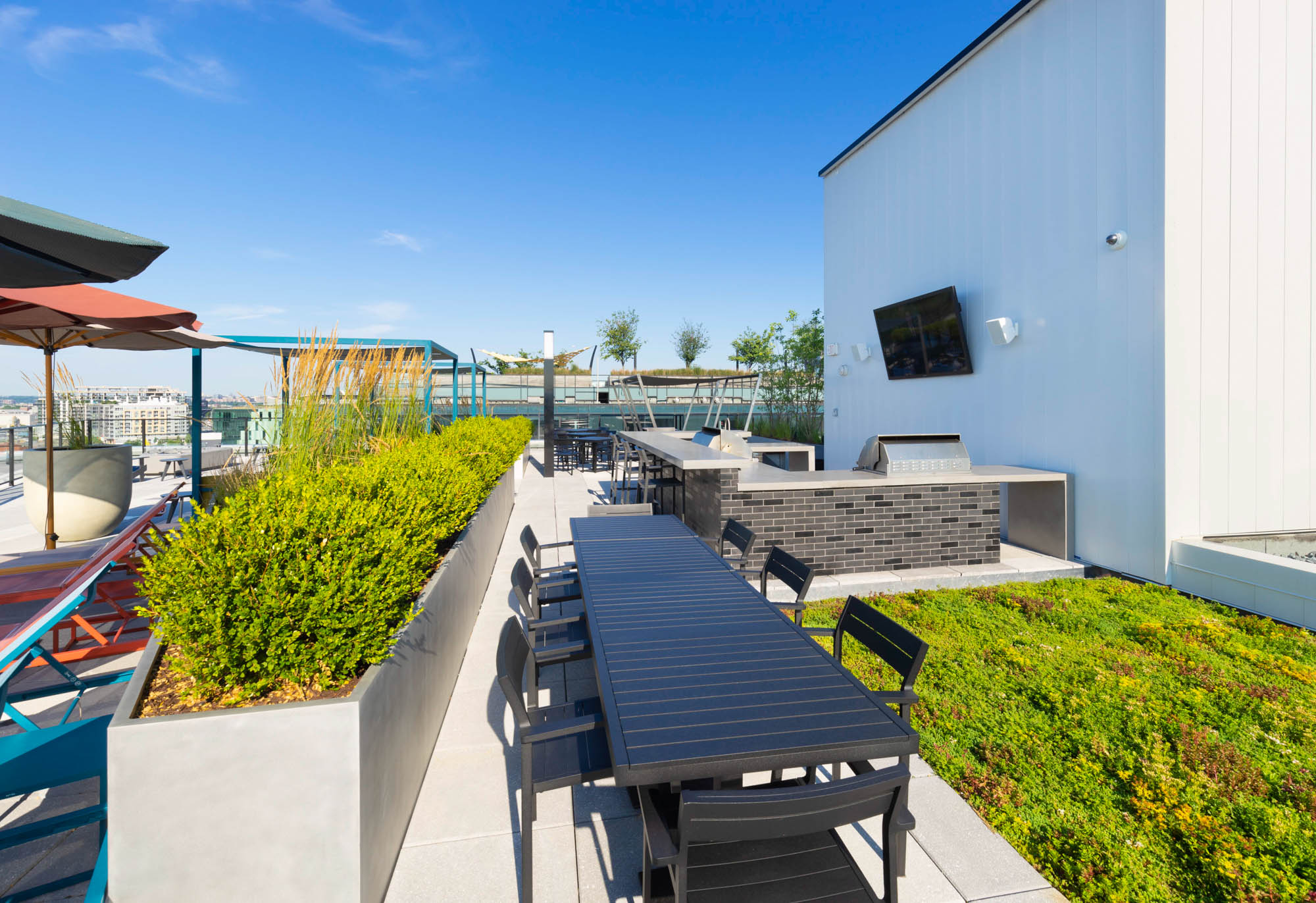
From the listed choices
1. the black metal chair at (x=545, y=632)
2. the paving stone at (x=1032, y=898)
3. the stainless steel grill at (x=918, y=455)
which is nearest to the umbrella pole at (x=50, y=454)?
the black metal chair at (x=545, y=632)

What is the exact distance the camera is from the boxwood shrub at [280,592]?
1.72 metres

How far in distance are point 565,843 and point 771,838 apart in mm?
953

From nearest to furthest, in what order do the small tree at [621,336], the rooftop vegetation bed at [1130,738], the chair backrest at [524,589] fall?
the rooftop vegetation bed at [1130,738] < the chair backrest at [524,589] < the small tree at [621,336]

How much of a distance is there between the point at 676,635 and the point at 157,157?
515 inches

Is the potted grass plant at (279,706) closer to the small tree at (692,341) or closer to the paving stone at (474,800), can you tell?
the paving stone at (474,800)

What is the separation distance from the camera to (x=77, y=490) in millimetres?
5473

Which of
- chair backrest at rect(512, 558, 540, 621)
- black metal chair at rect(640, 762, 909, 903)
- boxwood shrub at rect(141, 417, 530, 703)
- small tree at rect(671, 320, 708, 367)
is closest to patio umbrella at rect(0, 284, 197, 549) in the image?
boxwood shrub at rect(141, 417, 530, 703)

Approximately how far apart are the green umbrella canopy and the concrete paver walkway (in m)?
2.31

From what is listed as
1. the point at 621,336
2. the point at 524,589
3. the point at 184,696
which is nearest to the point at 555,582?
the point at 524,589

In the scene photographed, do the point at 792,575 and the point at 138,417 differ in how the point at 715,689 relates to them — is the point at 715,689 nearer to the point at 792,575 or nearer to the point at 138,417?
the point at 792,575

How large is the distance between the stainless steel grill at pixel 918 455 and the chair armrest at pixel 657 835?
14.1ft

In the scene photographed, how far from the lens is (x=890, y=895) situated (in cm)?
133

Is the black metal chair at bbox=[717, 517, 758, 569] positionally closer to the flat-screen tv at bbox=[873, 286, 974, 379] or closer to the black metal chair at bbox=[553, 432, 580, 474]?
the flat-screen tv at bbox=[873, 286, 974, 379]

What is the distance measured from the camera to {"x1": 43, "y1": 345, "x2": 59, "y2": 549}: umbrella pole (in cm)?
490
